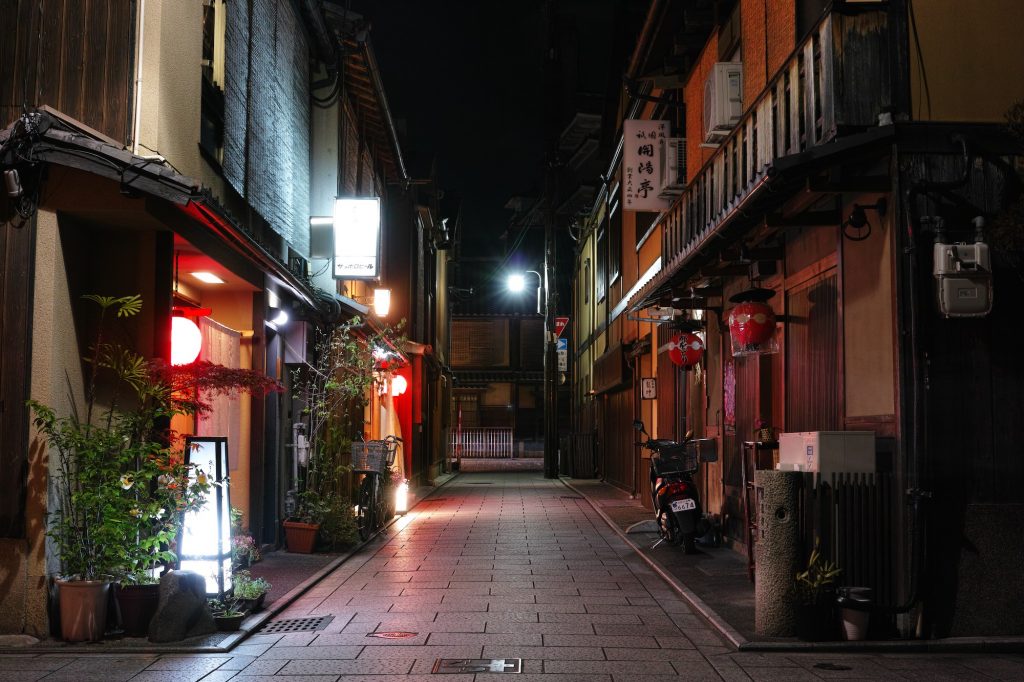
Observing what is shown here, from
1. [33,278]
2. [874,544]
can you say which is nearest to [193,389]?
[33,278]

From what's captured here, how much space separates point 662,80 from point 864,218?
11.3 metres

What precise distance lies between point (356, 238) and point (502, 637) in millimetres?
10954

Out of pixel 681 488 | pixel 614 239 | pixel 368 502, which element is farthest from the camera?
pixel 614 239

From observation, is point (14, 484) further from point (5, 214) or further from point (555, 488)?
point (555, 488)

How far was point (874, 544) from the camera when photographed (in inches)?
348

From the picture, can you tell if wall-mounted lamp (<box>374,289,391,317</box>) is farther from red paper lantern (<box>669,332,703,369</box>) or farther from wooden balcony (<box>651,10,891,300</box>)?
wooden balcony (<box>651,10,891,300</box>)

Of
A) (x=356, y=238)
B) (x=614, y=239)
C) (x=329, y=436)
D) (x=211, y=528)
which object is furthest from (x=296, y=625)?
(x=614, y=239)

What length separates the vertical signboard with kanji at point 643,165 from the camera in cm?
1958

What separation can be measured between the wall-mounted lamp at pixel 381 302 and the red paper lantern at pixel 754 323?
17.4m

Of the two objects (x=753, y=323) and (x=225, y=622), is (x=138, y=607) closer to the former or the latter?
(x=225, y=622)

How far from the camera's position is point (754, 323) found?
37.3ft

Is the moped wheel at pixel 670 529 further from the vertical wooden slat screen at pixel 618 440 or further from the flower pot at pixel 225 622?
the vertical wooden slat screen at pixel 618 440

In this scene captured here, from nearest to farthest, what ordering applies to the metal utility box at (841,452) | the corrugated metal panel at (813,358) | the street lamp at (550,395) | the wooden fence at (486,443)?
the metal utility box at (841,452)
the corrugated metal panel at (813,358)
the street lamp at (550,395)
the wooden fence at (486,443)

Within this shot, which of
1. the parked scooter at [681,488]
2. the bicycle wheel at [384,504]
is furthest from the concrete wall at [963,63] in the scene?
the bicycle wheel at [384,504]
